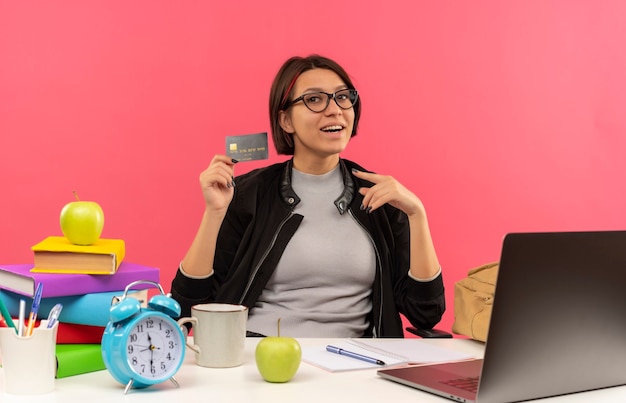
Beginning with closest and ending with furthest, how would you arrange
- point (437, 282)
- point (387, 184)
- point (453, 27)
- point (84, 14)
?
point (387, 184), point (437, 282), point (84, 14), point (453, 27)

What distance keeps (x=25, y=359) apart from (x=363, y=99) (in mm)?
2303

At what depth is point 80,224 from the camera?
5.32ft

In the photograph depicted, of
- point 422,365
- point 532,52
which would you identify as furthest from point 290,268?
point 532,52

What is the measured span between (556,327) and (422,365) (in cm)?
38

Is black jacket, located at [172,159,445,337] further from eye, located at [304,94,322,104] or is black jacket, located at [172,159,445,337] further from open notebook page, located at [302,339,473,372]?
open notebook page, located at [302,339,473,372]

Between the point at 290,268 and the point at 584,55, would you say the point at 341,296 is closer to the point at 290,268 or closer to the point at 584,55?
the point at 290,268

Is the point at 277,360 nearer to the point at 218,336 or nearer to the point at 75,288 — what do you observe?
the point at 218,336

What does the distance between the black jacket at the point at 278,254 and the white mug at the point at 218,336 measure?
0.79m

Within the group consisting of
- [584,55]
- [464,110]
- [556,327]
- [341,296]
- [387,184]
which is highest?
[584,55]

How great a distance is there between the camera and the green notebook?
55.7 inches

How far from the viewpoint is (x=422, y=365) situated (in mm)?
1588

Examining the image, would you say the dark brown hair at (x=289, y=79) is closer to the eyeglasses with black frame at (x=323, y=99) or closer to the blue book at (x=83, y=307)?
the eyeglasses with black frame at (x=323, y=99)

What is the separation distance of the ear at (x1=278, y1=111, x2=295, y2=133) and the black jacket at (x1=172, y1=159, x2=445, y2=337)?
134mm

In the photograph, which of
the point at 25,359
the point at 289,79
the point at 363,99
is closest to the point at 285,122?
the point at 289,79
